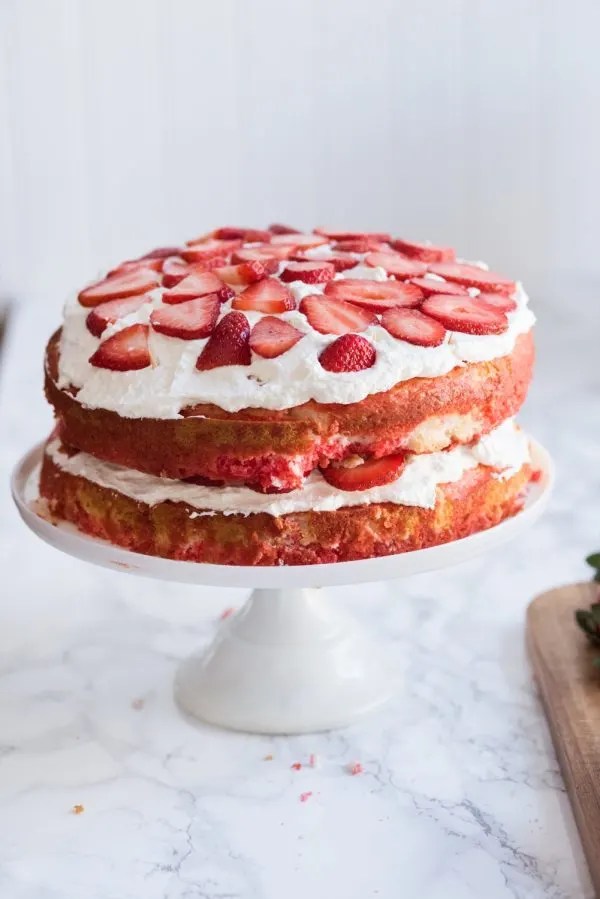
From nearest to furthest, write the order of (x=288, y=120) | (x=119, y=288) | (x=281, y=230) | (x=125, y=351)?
(x=125, y=351)
(x=119, y=288)
(x=281, y=230)
(x=288, y=120)

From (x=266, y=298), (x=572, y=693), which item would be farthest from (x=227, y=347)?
(x=572, y=693)

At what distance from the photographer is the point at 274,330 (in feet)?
7.12

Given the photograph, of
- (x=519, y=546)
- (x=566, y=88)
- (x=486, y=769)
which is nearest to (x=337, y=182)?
(x=566, y=88)

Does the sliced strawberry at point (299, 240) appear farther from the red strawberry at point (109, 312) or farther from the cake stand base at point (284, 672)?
the cake stand base at point (284, 672)

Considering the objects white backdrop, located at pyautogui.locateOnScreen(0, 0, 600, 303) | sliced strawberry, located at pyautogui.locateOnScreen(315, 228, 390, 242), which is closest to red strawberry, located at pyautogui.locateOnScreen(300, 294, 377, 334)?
sliced strawberry, located at pyautogui.locateOnScreen(315, 228, 390, 242)

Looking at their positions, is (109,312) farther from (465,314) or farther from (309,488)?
(465,314)

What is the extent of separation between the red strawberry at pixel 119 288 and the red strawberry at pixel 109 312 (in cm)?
3

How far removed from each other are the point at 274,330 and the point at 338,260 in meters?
0.44

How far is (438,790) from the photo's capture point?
2229 millimetres

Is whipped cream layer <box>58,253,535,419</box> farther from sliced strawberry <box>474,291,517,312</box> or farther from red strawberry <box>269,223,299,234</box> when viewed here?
red strawberry <box>269,223,299,234</box>

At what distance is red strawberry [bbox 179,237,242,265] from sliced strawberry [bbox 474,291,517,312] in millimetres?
536

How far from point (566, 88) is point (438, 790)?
12.4ft

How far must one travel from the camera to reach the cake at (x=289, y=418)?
2.12m

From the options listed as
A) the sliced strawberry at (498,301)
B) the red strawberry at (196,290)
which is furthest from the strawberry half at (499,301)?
the red strawberry at (196,290)
